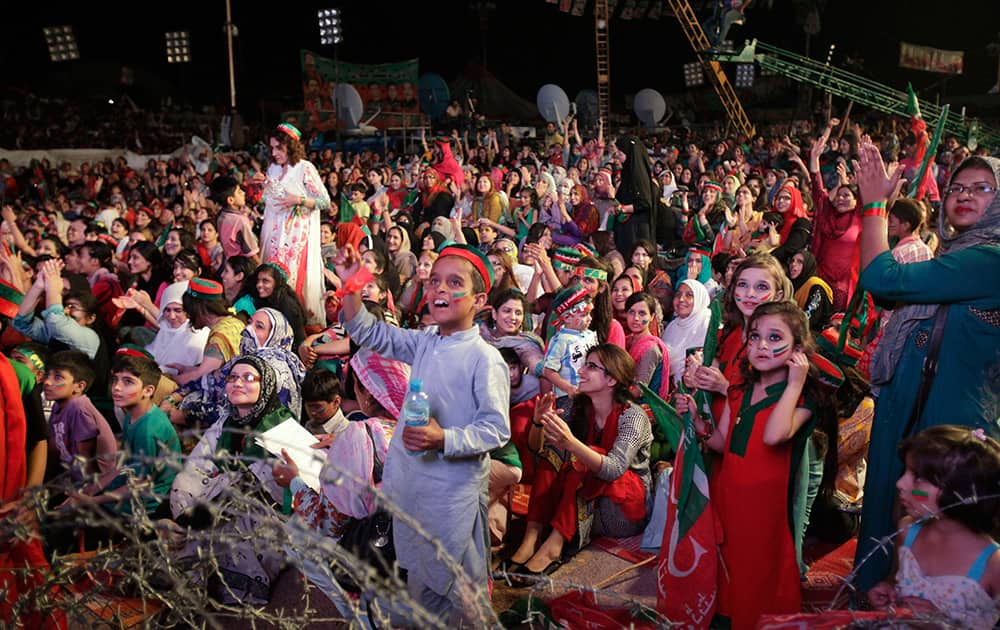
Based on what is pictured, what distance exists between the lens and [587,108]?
29.9 m

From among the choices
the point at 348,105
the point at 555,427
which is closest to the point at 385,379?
the point at 555,427

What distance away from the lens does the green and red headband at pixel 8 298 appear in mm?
4535

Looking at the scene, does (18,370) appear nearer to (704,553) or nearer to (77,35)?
(704,553)

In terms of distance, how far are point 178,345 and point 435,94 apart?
24455mm

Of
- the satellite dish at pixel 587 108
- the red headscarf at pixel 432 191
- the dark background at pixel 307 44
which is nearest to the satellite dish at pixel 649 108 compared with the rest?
the satellite dish at pixel 587 108

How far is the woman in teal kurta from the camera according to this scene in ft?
8.49

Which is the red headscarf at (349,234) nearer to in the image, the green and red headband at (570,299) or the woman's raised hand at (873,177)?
the green and red headband at (570,299)

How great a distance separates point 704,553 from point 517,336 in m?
1.90

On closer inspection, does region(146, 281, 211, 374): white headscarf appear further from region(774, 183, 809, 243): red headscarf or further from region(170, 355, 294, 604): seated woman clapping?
region(774, 183, 809, 243): red headscarf

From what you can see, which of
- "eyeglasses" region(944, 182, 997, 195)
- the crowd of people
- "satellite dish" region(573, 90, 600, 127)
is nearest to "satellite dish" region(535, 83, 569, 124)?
"satellite dish" region(573, 90, 600, 127)

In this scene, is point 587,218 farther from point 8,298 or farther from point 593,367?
point 8,298

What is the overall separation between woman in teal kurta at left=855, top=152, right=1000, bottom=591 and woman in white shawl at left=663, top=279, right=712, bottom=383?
2.53 m

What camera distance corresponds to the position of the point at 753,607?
2969mm

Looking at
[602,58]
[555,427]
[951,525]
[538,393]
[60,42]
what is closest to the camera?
[951,525]
